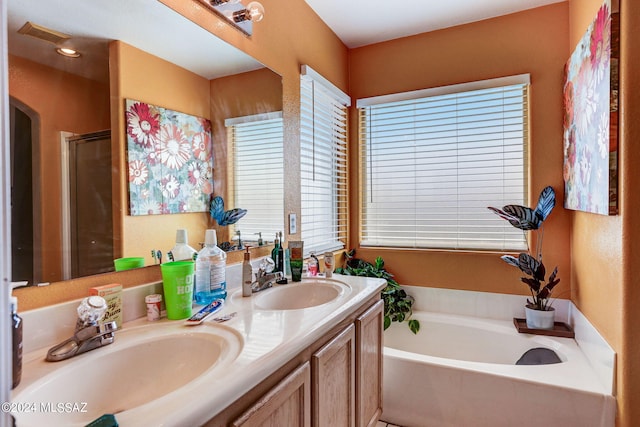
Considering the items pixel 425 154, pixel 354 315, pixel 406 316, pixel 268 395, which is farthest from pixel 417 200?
pixel 268 395

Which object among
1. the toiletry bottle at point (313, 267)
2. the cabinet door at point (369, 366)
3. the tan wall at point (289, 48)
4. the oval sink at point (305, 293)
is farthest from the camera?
the toiletry bottle at point (313, 267)

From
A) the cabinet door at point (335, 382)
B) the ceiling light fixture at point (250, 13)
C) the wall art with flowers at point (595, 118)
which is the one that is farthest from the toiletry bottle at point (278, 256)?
the wall art with flowers at point (595, 118)

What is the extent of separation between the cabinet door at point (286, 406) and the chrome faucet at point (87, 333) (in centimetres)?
43

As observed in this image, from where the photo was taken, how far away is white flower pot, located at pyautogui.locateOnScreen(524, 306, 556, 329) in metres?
2.17

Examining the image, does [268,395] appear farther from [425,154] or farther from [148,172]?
[425,154]

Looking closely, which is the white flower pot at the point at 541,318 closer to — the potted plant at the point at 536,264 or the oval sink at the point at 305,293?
the potted plant at the point at 536,264

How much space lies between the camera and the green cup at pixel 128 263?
1.10 metres

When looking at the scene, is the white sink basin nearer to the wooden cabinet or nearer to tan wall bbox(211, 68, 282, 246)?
the wooden cabinet

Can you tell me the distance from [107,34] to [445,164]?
2243 mm

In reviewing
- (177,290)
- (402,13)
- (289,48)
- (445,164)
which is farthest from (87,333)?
(402,13)

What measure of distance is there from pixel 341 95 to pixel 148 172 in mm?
1844

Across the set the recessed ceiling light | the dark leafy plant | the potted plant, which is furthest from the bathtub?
the recessed ceiling light

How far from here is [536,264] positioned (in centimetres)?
212

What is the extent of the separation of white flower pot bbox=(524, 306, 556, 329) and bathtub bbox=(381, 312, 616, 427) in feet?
0.25
